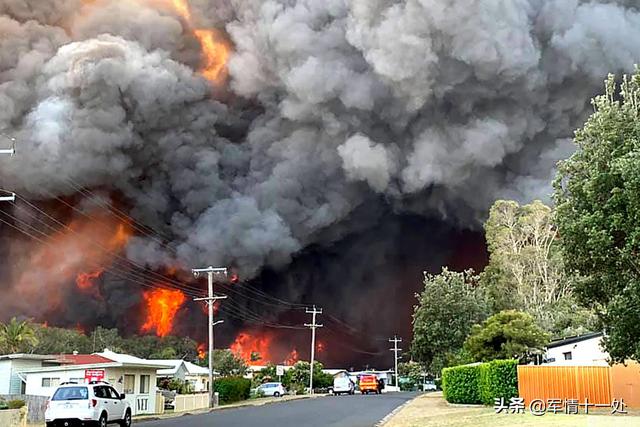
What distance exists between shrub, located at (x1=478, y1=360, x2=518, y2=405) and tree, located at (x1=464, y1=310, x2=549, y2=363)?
759 cm

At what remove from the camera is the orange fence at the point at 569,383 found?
30391 millimetres

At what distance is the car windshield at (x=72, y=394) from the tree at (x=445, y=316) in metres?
36.3

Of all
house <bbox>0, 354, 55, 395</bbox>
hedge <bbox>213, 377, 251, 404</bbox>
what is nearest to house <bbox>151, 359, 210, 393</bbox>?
hedge <bbox>213, 377, 251, 404</bbox>

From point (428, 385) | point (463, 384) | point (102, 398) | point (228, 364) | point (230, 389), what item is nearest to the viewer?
point (102, 398)

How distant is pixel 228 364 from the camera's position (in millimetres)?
84000

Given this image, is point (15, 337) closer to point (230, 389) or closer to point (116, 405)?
point (230, 389)

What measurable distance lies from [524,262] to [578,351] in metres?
20.9

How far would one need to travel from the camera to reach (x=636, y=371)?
29.9m

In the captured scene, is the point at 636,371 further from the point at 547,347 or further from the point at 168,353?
the point at 168,353

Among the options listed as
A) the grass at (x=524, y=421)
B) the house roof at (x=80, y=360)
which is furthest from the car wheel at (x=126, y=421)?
the house roof at (x=80, y=360)

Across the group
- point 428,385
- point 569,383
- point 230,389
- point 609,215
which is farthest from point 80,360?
point 428,385

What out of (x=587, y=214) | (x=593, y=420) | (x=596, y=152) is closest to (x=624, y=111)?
(x=596, y=152)

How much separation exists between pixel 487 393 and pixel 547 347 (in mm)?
11029

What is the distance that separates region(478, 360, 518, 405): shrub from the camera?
31812 millimetres
